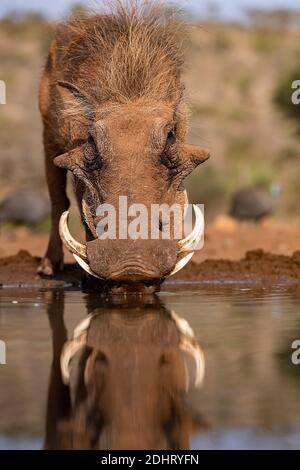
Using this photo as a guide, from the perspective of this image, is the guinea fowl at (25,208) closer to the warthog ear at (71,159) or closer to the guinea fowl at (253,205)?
the guinea fowl at (253,205)

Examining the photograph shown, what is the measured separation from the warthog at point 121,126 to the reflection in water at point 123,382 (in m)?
0.36

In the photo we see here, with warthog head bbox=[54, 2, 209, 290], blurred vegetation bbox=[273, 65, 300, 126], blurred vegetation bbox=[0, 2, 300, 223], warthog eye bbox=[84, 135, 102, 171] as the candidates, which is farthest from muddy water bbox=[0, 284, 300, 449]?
blurred vegetation bbox=[273, 65, 300, 126]

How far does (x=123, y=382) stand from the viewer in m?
3.73

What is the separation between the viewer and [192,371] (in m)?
→ 3.98

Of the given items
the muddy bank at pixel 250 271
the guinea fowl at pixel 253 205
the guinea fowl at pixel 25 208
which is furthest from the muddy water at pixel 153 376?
the guinea fowl at pixel 253 205

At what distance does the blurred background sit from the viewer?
10.9 metres

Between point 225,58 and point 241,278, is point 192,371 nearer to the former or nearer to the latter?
point 241,278

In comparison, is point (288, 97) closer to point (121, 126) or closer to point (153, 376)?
point (121, 126)

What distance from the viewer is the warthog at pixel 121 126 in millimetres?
5586

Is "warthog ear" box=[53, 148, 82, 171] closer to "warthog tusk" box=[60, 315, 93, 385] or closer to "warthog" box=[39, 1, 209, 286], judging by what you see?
"warthog" box=[39, 1, 209, 286]

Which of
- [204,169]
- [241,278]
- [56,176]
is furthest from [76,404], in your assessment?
[204,169]

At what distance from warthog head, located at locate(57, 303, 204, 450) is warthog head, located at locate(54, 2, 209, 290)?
35cm

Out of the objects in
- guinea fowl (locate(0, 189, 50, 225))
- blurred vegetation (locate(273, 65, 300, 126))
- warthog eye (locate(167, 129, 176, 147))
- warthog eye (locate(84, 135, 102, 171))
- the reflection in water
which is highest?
blurred vegetation (locate(273, 65, 300, 126))

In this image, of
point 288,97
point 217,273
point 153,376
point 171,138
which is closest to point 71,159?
point 171,138
